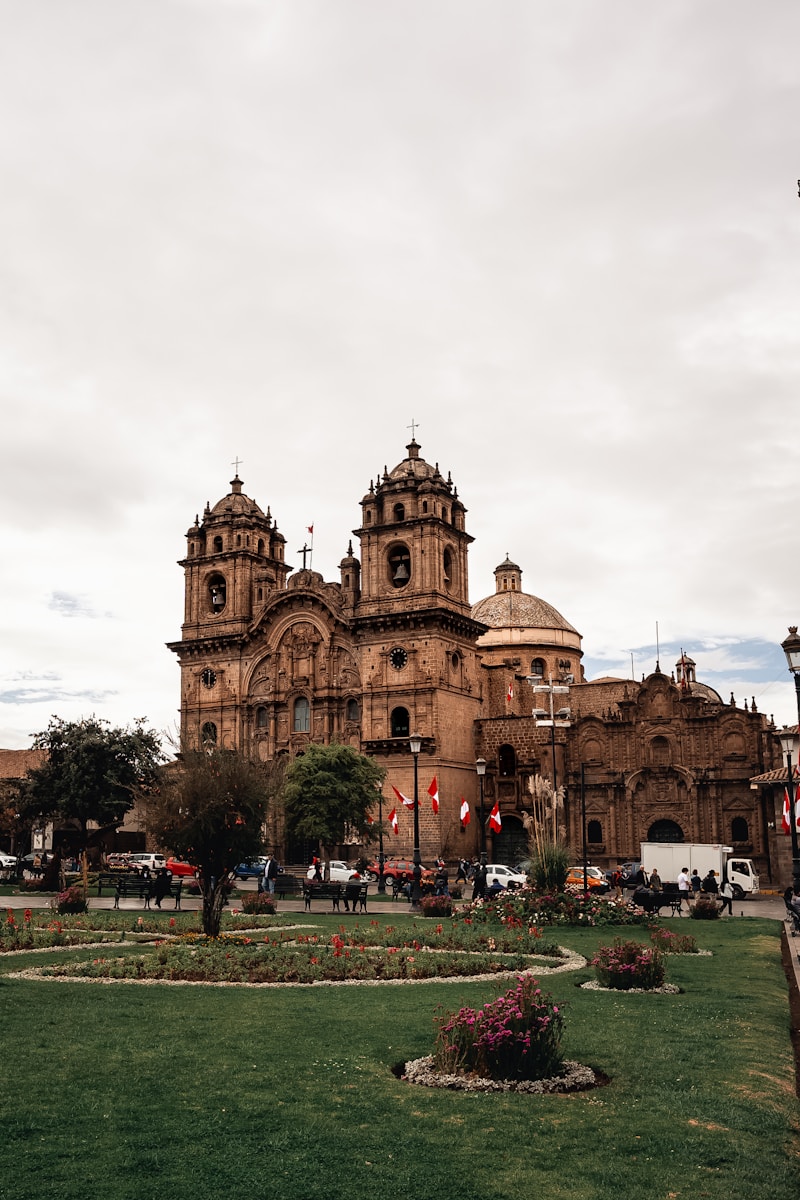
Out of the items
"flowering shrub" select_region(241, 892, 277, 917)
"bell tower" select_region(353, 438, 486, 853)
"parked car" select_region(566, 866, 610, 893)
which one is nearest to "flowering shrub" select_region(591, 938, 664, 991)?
"flowering shrub" select_region(241, 892, 277, 917)

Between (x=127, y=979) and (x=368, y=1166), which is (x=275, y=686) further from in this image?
(x=368, y=1166)

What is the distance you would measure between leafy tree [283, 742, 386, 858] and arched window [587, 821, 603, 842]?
1350 cm

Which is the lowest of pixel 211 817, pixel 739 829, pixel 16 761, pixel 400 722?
pixel 739 829

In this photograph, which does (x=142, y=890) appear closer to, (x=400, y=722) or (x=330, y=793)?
(x=330, y=793)

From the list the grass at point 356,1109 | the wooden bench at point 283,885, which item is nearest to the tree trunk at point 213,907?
the grass at point 356,1109

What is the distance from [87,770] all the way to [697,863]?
2500cm

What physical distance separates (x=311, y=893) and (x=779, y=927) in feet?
44.6

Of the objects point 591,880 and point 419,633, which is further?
point 419,633

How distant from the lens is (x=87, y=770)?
4397 cm

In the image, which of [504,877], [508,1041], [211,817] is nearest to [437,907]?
[211,817]

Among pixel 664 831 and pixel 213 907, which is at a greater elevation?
pixel 664 831

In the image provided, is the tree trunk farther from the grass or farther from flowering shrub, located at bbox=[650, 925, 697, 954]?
flowering shrub, located at bbox=[650, 925, 697, 954]

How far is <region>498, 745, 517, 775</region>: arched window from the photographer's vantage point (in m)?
60.5

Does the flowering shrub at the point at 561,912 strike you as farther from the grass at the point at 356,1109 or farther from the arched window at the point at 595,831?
the arched window at the point at 595,831
